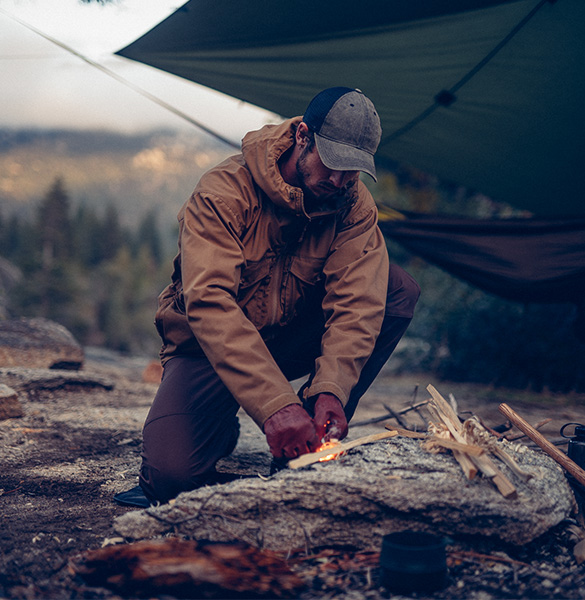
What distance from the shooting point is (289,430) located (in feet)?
6.25

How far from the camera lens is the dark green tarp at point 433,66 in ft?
12.1

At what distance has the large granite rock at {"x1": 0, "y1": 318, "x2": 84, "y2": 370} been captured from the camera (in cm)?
493

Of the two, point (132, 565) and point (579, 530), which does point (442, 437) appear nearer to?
point (579, 530)

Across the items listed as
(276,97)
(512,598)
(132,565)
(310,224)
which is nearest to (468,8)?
(276,97)

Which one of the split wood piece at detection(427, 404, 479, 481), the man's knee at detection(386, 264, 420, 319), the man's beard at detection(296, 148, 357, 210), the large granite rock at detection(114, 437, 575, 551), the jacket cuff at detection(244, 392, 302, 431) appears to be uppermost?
the man's beard at detection(296, 148, 357, 210)

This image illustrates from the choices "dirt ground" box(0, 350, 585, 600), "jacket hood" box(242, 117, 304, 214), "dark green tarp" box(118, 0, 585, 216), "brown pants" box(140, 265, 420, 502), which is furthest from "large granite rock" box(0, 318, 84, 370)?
"jacket hood" box(242, 117, 304, 214)

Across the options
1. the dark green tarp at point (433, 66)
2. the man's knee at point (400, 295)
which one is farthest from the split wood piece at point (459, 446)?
the dark green tarp at point (433, 66)

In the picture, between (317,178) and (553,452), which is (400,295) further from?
(553,452)

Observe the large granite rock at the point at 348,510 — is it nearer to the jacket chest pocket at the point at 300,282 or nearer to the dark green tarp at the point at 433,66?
the jacket chest pocket at the point at 300,282

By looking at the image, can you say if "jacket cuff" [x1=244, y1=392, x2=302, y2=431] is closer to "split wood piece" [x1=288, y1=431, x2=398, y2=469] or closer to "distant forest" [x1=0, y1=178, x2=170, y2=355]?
"split wood piece" [x1=288, y1=431, x2=398, y2=469]

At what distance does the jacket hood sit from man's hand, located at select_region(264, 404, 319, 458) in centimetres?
81

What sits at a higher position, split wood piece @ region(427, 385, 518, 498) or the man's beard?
the man's beard

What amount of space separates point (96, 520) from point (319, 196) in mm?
1468

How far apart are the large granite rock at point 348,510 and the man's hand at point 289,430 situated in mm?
88
